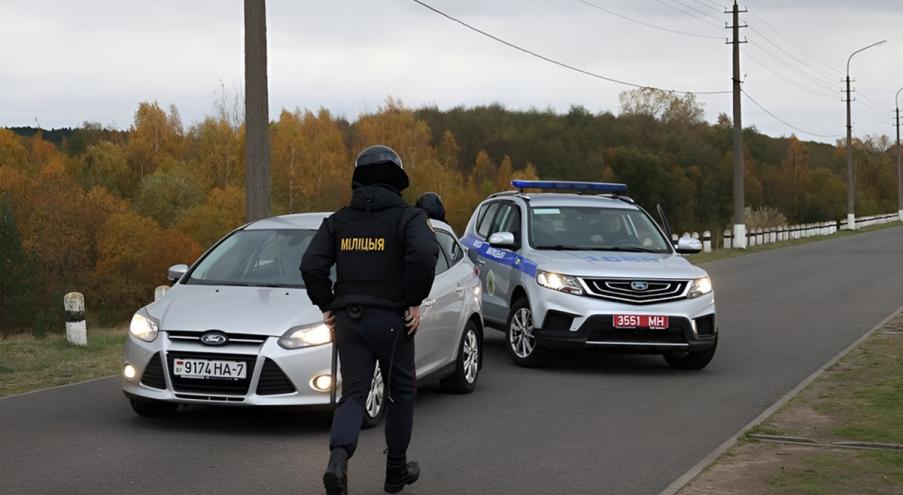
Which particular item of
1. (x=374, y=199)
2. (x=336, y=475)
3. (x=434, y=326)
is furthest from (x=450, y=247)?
(x=336, y=475)

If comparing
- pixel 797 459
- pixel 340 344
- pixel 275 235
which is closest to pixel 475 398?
pixel 275 235

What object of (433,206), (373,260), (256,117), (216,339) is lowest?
(216,339)

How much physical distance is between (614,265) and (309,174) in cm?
9393

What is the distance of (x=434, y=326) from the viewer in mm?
10203

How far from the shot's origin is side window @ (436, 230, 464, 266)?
1120cm

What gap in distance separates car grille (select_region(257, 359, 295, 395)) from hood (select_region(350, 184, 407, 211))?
7.84 ft

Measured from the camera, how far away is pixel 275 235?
10344mm

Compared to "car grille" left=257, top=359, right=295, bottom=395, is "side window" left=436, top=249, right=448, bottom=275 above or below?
above

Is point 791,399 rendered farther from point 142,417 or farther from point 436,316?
point 142,417

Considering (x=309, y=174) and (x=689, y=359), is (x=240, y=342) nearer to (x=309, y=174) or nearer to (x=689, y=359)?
(x=689, y=359)

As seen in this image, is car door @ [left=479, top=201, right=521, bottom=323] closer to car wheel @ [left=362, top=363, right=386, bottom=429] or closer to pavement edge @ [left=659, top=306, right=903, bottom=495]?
pavement edge @ [left=659, top=306, right=903, bottom=495]

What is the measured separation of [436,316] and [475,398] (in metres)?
1.09

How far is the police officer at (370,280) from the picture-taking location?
21.1ft

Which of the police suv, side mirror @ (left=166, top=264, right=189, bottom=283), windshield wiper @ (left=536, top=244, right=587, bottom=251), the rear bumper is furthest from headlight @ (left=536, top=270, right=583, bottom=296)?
side mirror @ (left=166, top=264, right=189, bottom=283)
